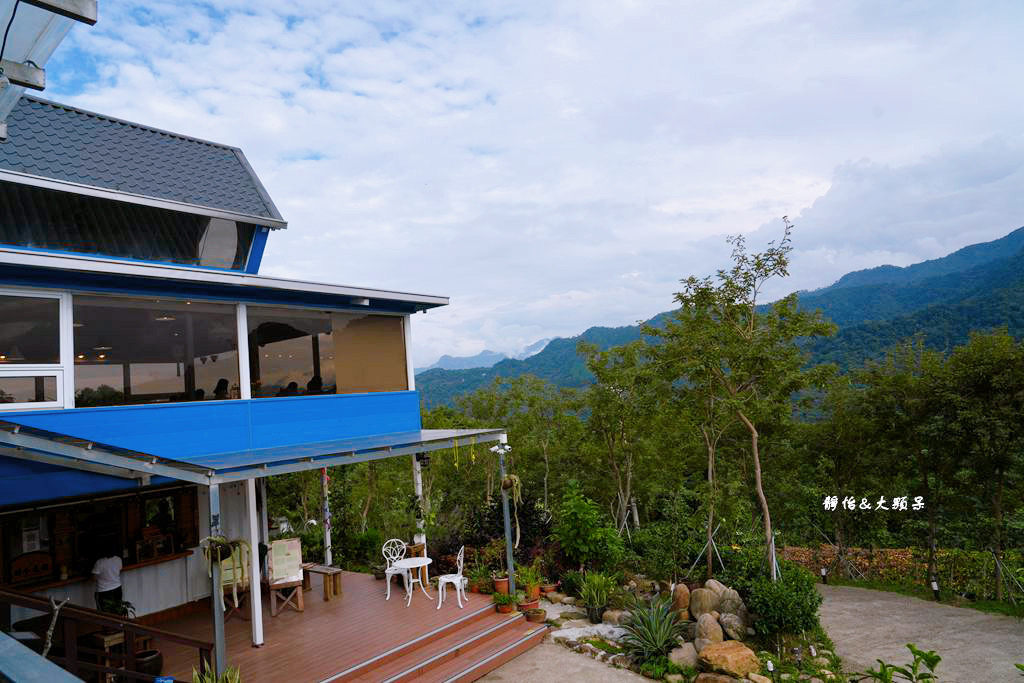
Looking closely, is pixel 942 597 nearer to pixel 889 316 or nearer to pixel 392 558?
pixel 392 558

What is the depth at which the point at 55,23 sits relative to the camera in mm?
2355

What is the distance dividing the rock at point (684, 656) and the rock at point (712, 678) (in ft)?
1.17

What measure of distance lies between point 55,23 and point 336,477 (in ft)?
50.8

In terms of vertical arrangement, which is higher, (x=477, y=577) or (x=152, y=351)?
(x=152, y=351)

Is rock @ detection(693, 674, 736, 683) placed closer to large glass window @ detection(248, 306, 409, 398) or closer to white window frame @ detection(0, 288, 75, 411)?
large glass window @ detection(248, 306, 409, 398)

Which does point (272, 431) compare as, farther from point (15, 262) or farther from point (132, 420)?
point (15, 262)

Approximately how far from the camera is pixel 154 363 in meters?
8.18

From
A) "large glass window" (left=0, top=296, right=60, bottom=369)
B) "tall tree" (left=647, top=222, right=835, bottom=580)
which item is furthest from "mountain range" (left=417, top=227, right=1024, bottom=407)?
"large glass window" (left=0, top=296, right=60, bottom=369)

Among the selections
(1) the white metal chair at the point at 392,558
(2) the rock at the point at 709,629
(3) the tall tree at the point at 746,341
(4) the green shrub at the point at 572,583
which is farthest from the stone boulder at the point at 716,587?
(1) the white metal chair at the point at 392,558

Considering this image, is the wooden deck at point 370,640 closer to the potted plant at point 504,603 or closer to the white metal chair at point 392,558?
the potted plant at point 504,603

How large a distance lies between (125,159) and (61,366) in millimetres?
4978

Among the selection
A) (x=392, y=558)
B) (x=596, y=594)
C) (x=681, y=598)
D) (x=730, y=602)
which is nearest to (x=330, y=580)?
(x=392, y=558)

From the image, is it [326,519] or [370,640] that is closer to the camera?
[370,640]

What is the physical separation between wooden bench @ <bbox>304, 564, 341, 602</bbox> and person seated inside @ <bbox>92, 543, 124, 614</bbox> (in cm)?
311
